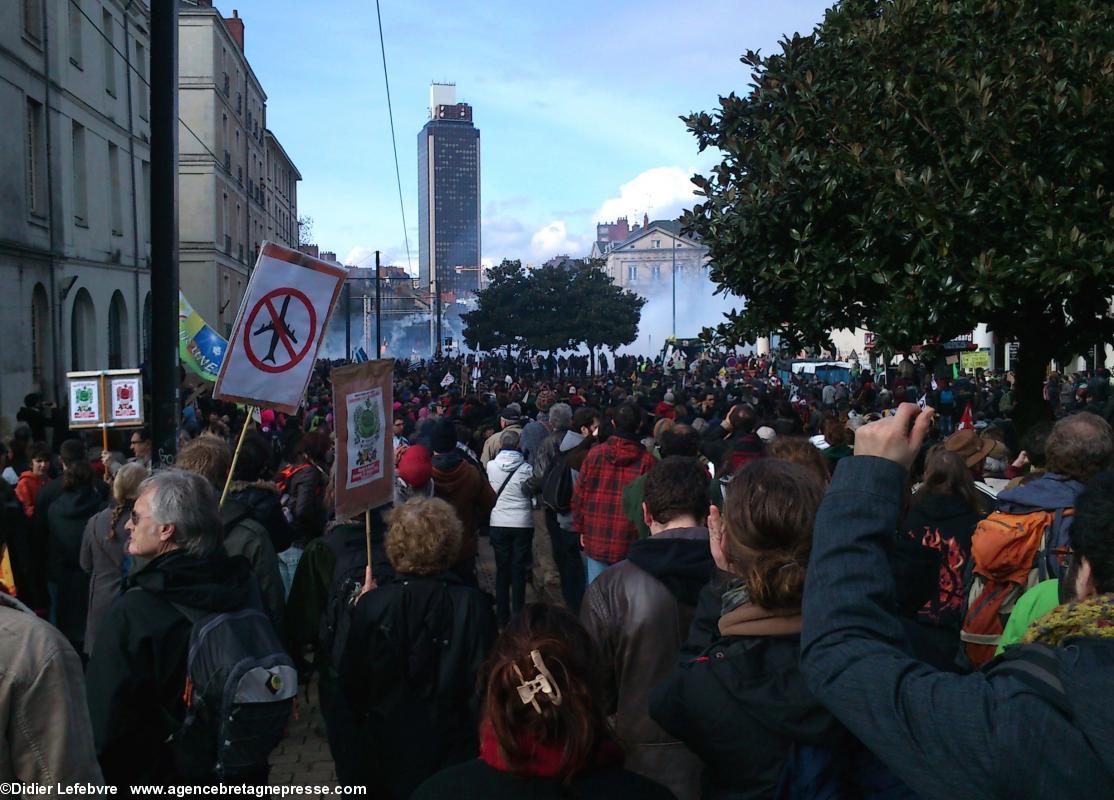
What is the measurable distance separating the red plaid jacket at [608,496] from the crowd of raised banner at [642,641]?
0.03 meters

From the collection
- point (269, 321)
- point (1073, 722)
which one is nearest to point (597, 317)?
point (269, 321)

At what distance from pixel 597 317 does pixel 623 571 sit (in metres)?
57.9

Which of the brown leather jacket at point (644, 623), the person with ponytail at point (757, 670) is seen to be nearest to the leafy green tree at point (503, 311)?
the brown leather jacket at point (644, 623)

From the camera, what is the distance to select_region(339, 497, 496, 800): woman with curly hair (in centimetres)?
383

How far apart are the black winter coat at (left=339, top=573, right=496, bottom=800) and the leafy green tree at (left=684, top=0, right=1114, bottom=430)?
644cm

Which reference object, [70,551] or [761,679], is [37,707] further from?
[70,551]

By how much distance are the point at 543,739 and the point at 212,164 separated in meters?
41.9

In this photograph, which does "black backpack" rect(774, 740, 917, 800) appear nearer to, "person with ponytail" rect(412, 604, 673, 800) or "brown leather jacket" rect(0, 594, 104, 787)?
"person with ponytail" rect(412, 604, 673, 800)

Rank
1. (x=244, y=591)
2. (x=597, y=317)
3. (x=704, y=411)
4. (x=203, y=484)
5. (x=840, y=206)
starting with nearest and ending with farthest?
(x=244, y=591) < (x=203, y=484) < (x=840, y=206) < (x=704, y=411) < (x=597, y=317)

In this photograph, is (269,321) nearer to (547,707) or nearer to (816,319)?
(547,707)

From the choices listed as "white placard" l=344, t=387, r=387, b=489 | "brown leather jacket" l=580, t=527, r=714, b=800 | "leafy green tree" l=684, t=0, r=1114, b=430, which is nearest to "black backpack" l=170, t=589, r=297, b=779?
"brown leather jacket" l=580, t=527, r=714, b=800

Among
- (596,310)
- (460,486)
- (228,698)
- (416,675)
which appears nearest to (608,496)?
(460,486)

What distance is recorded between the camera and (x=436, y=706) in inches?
152

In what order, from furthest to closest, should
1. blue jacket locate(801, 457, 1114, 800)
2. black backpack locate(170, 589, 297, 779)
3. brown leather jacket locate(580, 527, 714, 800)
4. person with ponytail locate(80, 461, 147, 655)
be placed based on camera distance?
person with ponytail locate(80, 461, 147, 655) → brown leather jacket locate(580, 527, 714, 800) → black backpack locate(170, 589, 297, 779) → blue jacket locate(801, 457, 1114, 800)
